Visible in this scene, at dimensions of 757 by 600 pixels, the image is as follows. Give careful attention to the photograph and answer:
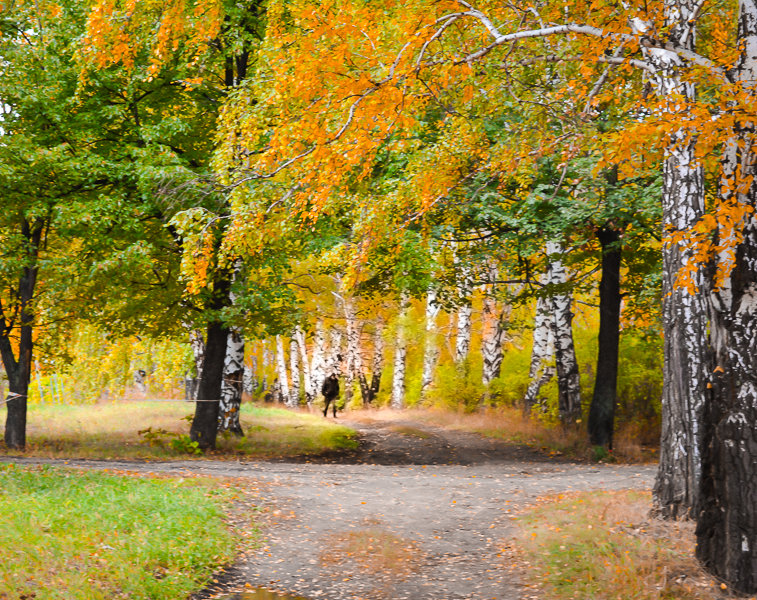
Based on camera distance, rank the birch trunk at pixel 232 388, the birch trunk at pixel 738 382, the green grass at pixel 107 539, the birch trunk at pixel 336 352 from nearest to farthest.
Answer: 1. the birch trunk at pixel 738 382
2. the green grass at pixel 107 539
3. the birch trunk at pixel 232 388
4. the birch trunk at pixel 336 352

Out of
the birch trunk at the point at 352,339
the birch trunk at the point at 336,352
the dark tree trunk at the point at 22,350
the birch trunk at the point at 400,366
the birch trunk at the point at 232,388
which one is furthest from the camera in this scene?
the birch trunk at the point at 336,352

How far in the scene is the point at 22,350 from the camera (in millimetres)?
17875

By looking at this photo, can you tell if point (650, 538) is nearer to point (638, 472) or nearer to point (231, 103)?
point (638, 472)

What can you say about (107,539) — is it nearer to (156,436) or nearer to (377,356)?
(156,436)

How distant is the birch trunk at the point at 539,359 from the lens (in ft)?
73.0

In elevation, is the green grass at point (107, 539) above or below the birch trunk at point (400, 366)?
below

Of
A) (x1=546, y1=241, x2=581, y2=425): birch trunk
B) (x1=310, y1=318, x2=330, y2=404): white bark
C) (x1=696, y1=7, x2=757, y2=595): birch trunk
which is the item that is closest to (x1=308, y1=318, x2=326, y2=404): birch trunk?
(x1=310, y1=318, x2=330, y2=404): white bark

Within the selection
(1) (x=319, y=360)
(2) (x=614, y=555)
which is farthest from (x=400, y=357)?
(2) (x=614, y=555)

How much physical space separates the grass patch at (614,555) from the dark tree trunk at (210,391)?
9690mm

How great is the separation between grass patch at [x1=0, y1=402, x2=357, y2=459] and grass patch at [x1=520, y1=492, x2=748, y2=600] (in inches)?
393

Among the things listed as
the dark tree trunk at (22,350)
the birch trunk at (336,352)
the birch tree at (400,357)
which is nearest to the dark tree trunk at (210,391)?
the dark tree trunk at (22,350)

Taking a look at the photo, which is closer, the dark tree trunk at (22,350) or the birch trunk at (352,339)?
the dark tree trunk at (22,350)

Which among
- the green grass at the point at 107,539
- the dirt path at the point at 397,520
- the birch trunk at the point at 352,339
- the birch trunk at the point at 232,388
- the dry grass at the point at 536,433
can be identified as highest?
the birch trunk at the point at 352,339

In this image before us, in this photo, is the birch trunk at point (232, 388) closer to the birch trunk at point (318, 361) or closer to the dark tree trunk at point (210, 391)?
the dark tree trunk at point (210, 391)
